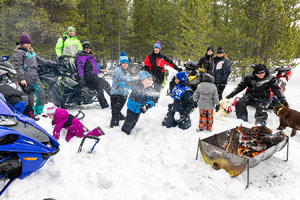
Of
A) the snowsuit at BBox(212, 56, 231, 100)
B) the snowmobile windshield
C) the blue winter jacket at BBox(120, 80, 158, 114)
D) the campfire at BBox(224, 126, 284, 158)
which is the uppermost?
the snowsuit at BBox(212, 56, 231, 100)

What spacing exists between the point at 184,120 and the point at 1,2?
14.9m

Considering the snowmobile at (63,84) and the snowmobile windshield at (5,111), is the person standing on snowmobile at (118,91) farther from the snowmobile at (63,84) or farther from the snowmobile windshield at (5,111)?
the snowmobile windshield at (5,111)

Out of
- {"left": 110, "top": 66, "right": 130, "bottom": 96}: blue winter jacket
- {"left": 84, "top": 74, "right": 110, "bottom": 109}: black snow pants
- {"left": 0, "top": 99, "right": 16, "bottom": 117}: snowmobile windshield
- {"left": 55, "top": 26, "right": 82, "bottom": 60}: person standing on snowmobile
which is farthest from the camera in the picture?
{"left": 55, "top": 26, "right": 82, "bottom": 60}: person standing on snowmobile

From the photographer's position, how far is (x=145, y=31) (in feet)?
90.8

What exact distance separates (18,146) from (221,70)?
249 inches

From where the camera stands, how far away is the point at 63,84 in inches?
232

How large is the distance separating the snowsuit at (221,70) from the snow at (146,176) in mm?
3237

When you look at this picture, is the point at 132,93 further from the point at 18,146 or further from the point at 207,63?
the point at 207,63

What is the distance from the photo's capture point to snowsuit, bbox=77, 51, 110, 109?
5.79m

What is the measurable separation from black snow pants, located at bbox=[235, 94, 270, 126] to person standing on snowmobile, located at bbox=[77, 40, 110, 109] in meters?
4.27

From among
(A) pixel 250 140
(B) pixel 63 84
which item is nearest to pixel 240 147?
(A) pixel 250 140

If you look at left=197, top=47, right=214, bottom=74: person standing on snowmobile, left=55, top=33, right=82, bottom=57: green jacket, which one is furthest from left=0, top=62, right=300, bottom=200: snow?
left=197, top=47, right=214, bottom=74: person standing on snowmobile

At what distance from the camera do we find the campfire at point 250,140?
3376 mm

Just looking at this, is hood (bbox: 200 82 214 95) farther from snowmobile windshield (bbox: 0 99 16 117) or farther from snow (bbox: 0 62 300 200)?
snowmobile windshield (bbox: 0 99 16 117)
